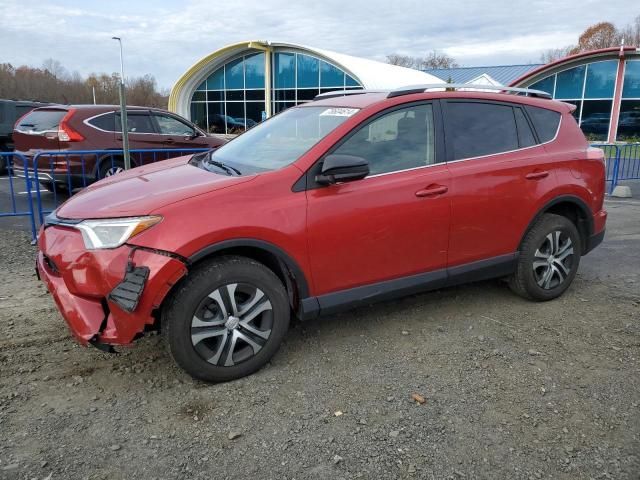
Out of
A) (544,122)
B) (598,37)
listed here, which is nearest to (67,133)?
(544,122)

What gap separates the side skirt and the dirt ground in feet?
1.15

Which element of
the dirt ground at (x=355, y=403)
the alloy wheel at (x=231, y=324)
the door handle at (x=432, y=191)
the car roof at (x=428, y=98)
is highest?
the car roof at (x=428, y=98)

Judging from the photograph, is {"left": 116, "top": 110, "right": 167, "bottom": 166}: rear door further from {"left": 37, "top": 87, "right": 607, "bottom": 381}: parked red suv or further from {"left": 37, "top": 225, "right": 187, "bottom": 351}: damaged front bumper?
{"left": 37, "top": 225, "right": 187, "bottom": 351}: damaged front bumper

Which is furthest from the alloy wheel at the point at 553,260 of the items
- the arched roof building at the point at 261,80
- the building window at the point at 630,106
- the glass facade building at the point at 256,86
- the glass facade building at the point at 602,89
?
the building window at the point at 630,106

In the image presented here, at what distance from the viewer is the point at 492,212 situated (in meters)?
3.91

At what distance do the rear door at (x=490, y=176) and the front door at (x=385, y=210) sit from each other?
14cm

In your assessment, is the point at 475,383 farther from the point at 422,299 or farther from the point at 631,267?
the point at 631,267

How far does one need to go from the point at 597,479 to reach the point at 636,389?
0.99m

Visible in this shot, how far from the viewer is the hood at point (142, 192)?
2.95m

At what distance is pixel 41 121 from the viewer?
8977 millimetres

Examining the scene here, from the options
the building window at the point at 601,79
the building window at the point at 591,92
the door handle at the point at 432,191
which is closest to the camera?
the door handle at the point at 432,191

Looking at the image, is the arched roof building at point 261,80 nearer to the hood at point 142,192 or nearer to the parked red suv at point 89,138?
the parked red suv at point 89,138

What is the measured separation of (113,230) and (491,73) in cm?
3714

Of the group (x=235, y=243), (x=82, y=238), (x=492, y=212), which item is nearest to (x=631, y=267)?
(x=492, y=212)
